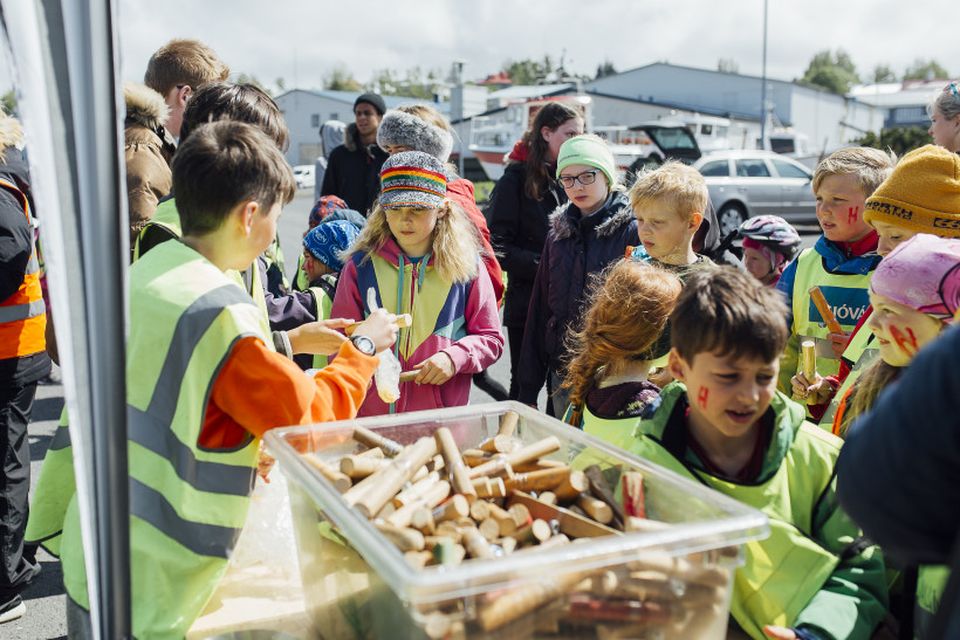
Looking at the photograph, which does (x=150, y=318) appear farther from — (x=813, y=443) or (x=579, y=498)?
(x=813, y=443)

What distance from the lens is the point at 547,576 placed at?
48.0 inches

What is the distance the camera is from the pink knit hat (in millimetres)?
1889

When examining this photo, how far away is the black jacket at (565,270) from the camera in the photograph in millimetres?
3742

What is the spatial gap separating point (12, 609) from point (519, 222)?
9.14 ft

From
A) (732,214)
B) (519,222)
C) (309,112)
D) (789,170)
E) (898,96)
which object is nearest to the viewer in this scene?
(519,222)

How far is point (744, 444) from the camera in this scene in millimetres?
1788

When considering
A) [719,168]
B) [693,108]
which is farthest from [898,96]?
[719,168]

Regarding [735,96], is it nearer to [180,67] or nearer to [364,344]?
[180,67]

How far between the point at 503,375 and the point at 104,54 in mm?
5972

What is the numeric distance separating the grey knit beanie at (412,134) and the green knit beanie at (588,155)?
60cm

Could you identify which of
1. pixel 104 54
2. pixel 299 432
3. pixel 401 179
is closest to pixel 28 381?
pixel 401 179

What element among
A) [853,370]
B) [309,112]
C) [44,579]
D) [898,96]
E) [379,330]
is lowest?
[44,579]

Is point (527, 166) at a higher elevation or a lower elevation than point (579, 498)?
higher

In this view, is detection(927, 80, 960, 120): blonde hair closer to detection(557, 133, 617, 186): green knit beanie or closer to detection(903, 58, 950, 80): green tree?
detection(557, 133, 617, 186): green knit beanie
